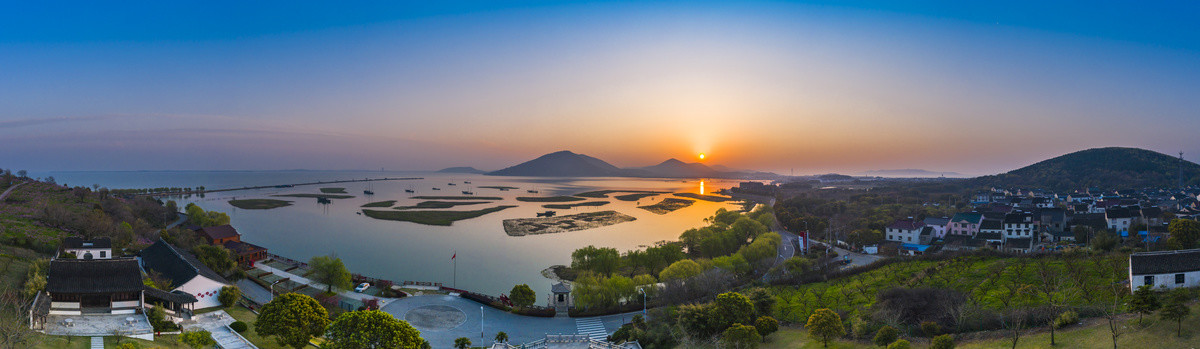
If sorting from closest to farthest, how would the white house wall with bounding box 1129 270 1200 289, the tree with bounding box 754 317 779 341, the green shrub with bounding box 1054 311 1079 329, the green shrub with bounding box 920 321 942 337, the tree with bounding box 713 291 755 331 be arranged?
the green shrub with bounding box 1054 311 1079 329 → the green shrub with bounding box 920 321 942 337 → the white house wall with bounding box 1129 270 1200 289 → the tree with bounding box 754 317 779 341 → the tree with bounding box 713 291 755 331

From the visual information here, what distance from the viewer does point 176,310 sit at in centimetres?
2508

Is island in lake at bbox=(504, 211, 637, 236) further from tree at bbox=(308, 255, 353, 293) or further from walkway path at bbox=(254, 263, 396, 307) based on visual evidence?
tree at bbox=(308, 255, 353, 293)

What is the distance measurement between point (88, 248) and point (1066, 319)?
53.4 m

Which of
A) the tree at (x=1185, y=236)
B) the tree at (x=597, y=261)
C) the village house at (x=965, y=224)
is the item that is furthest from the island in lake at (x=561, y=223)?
the tree at (x=1185, y=236)

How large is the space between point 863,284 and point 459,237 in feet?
140

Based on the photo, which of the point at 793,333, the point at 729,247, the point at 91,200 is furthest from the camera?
the point at 91,200

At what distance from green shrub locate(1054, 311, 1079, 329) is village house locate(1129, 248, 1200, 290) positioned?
5506 mm

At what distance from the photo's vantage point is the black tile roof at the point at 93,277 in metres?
22.9

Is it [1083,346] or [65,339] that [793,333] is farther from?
[65,339]

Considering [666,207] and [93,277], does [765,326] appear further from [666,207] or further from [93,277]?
[666,207]

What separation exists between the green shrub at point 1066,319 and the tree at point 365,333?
23.2 meters

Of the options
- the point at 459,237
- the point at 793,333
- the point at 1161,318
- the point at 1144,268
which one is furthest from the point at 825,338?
the point at 459,237

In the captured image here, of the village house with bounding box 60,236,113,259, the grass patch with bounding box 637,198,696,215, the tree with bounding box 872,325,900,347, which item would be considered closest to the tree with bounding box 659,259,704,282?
the tree with bounding box 872,325,900,347

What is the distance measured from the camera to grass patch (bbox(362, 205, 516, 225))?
7319 cm
